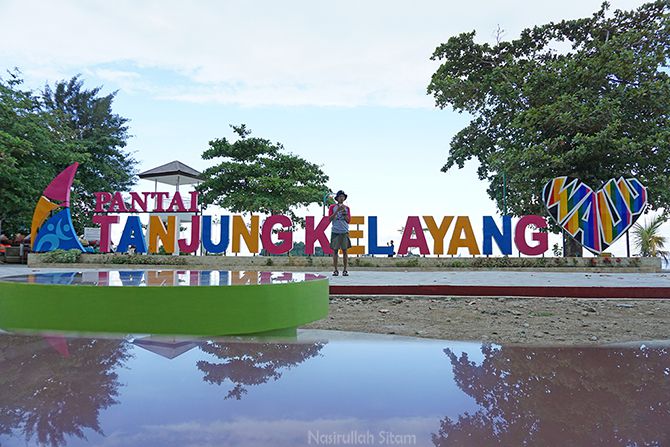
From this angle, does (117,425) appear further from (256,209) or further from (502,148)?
(256,209)

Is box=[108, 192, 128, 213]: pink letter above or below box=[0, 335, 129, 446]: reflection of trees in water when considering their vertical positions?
above

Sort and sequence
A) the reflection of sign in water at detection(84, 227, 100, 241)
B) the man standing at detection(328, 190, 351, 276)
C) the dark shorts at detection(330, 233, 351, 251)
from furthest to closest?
the reflection of sign in water at detection(84, 227, 100, 241) → the dark shorts at detection(330, 233, 351, 251) → the man standing at detection(328, 190, 351, 276)

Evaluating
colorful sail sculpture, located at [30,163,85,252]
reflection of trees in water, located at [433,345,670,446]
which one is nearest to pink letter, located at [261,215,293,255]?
colorful sail sculpture, located at [30,163,85,252]

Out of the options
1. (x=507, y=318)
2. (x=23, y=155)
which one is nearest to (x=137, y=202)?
(x=23, y=155)

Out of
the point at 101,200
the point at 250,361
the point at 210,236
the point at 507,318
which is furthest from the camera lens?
the point at 101,200

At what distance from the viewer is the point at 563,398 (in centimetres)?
261

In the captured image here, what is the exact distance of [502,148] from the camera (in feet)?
60.7

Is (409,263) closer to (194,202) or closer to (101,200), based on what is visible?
(194,202)

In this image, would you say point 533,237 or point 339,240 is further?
point 533,237

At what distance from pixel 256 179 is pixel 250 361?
19746 millimetres

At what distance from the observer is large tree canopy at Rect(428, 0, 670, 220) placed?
16.2m

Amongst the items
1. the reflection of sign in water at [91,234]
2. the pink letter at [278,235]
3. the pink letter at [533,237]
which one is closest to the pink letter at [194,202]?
the pink letter at [278,235]

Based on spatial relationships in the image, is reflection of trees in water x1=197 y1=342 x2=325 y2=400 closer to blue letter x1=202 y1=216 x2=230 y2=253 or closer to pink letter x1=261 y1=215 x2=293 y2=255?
pink letter x1=261 y1=215 x2=293 y2=255

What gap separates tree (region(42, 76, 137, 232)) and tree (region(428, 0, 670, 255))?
1965 centimetres
